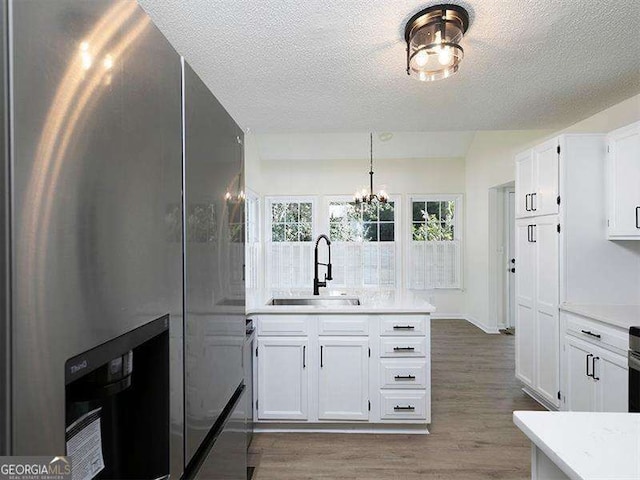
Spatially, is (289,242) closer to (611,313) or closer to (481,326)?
(481,326)

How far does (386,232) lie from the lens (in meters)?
6.45

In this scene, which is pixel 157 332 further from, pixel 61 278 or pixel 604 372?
pixel 604 372

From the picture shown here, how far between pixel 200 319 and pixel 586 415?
1097mm

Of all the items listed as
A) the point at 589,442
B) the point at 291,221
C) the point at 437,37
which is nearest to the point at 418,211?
the point at 291,221

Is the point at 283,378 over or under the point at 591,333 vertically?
under

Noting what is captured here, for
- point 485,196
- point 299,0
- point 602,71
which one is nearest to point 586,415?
point 299,0

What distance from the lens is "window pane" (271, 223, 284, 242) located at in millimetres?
6488

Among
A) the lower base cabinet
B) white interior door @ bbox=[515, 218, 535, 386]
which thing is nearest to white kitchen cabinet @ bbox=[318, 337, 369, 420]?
the lower base cabinet

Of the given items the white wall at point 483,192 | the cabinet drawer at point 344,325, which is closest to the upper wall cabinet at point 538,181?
the white wall at point 483,192

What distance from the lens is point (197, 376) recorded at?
36.4 inches

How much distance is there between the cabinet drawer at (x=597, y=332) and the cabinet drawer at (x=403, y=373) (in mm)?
1062

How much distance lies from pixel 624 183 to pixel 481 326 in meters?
3.63

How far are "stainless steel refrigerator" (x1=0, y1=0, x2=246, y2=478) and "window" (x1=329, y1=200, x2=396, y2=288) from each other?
18.0 feet

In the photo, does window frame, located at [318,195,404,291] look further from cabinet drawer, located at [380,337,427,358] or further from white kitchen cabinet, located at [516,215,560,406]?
cabinet drawer, located at [380,337,427,358]
